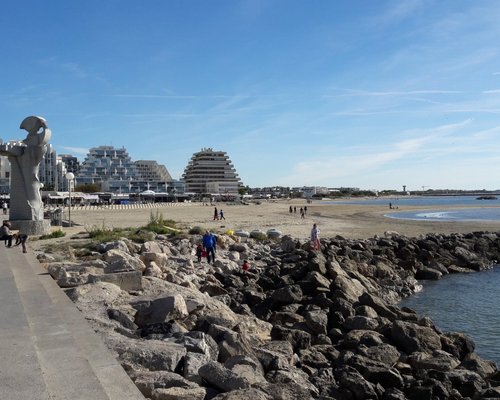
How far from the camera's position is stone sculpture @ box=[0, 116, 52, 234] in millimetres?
19578

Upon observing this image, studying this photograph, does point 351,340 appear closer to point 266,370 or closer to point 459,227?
point 266,370

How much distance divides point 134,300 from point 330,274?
24.2ft

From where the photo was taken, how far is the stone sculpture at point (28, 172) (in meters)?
19.6

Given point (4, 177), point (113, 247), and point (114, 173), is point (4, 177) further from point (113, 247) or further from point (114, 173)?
point (113, 247)

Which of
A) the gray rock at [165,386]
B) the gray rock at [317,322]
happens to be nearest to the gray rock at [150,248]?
the gray rock at [317,322]

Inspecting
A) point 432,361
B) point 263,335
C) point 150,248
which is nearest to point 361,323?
point 263,335

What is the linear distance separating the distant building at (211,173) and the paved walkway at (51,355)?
438ft

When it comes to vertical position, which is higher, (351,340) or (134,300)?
(134,300)

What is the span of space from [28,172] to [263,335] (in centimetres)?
1407

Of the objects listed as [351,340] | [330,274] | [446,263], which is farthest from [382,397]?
[446,263]

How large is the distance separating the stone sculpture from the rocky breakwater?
21.5ft

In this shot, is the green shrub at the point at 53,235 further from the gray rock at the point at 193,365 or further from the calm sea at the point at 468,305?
the gray rock at the point at 193,365

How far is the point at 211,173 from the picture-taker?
144000mm

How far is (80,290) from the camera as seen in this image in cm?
851
